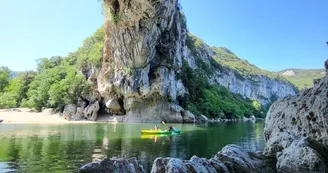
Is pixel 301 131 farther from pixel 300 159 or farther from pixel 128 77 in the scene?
pixel 128 77

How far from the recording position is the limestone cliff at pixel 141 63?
153 ft

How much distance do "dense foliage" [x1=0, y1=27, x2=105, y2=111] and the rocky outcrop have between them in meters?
48.5

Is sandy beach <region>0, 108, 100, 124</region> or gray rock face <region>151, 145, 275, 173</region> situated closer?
gray rock face <region>151, 145, 275, 173</region>

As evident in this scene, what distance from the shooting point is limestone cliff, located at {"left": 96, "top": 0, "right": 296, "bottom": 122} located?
1833 inches

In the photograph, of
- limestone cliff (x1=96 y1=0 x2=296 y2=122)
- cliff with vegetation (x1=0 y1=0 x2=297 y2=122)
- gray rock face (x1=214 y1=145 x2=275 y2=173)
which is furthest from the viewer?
cliff with vegetation (x1=0 y1=0 x2=297 y2=122)

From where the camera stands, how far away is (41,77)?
61.5 m

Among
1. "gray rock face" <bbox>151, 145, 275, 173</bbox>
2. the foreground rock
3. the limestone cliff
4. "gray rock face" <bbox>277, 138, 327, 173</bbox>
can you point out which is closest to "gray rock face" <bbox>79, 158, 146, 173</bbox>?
the foreground rock

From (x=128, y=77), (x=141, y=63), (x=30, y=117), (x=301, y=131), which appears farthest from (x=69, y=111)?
(x=301, y=131)

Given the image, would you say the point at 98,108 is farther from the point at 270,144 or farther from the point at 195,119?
the point at 270,144

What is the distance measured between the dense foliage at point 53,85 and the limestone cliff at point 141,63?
4.23m

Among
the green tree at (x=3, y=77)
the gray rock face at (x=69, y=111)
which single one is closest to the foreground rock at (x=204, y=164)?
the gray rock face at (x=69, y=111)

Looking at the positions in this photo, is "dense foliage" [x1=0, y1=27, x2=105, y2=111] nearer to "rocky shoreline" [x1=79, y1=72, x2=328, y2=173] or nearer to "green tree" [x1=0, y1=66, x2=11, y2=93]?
"green tree" [x1=0, y1=66, x2=11, y2=93]

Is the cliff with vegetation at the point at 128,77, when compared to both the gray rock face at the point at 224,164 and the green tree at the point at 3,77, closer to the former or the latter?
the green tree at the point at 3,77

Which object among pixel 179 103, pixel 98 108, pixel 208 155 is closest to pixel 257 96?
pixel 179 103
